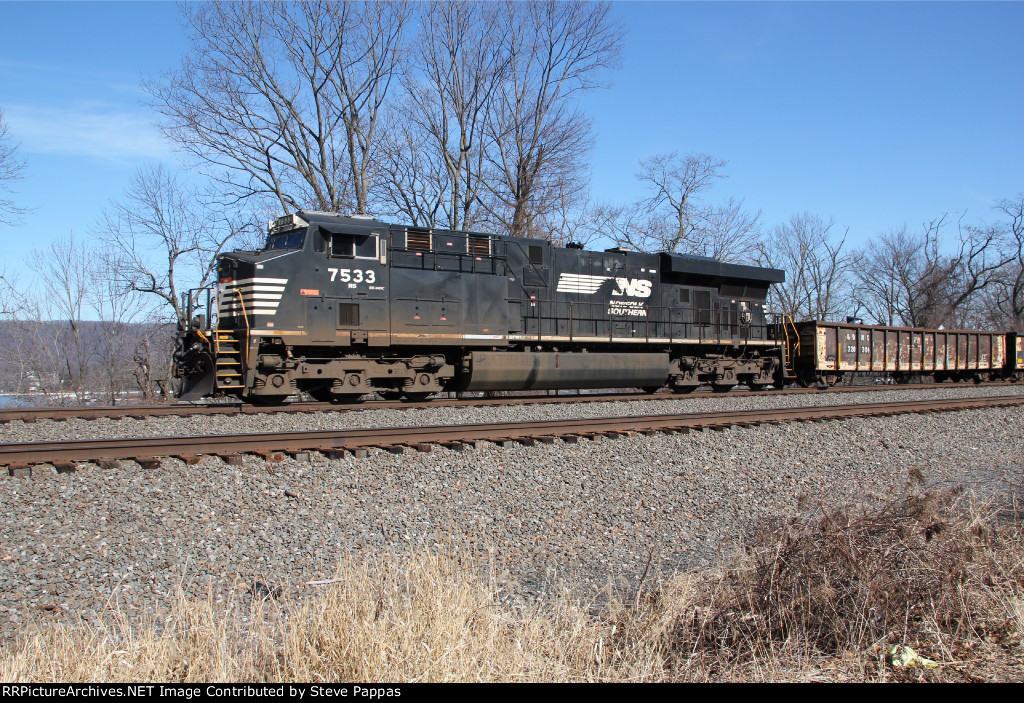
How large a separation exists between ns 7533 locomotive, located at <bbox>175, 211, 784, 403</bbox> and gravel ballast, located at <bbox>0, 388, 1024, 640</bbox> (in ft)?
11.4

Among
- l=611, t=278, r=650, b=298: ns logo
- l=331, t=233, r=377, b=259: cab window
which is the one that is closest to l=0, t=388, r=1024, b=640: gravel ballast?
l=331, t=233, r=377, b=259: cab window

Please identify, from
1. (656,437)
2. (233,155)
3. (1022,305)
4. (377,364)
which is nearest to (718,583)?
(656,437)

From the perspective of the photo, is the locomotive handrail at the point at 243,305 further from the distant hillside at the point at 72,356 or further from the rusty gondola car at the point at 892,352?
the rusty gondola car at the point at 892,352

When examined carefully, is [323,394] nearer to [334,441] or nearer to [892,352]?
[334,441]

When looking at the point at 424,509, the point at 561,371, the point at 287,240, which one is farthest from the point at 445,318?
the point at 424,509

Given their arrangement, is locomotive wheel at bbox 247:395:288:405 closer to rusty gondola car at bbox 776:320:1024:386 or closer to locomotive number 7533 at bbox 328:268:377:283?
locomotive number 7533 at bbox 328:268:377:283

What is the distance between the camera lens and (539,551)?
5.02 meters

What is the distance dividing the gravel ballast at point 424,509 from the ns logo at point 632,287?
7555 mm

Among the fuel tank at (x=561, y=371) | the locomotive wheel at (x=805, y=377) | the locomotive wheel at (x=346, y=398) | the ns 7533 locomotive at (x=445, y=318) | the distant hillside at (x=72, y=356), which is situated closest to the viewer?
the ns 7533 locomotive at (x=445, y=318)

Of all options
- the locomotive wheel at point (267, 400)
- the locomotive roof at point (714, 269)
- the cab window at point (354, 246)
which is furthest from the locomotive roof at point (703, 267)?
the locomotive wheel at point (267, 400)

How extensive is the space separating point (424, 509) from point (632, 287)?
38.6 feet

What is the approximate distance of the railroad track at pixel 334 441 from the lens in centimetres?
653

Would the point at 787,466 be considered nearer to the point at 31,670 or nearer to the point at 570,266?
the point at 31,670

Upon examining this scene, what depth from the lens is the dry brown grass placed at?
3.06 metres
